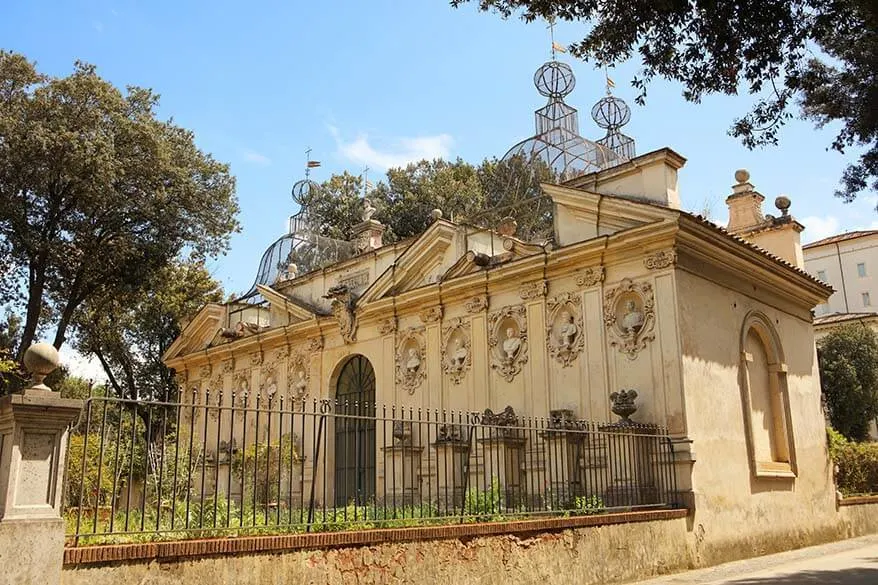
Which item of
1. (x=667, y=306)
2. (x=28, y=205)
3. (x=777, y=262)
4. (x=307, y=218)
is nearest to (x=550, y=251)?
(x=667, y=306)

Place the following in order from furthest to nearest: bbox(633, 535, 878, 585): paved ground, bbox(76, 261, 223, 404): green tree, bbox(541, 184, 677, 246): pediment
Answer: bbox(76, 261, 223, 404): green tree, bbox(541, 184, 677, 246): pediment, bbox(633, 535, 878, 585): paved ground

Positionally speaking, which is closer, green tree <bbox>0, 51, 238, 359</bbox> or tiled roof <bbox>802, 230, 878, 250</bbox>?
green tree <bbox>0, 51, 238, 359</bbox>

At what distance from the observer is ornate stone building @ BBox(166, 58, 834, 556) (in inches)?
551

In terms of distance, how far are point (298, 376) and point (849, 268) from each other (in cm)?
4319

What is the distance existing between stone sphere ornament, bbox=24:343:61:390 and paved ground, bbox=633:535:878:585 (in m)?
8.09

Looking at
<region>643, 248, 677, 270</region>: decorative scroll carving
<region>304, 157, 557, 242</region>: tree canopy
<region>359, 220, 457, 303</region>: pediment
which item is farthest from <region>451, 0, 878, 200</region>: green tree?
<region>304, 157, 557, 242</region>: tree canopy

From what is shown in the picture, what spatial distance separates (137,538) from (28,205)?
1824 cm

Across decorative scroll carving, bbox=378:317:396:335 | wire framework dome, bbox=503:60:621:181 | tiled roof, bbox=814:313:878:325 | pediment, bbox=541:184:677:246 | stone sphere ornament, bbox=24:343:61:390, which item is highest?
wire framework dome, bbox=503:60:621:181

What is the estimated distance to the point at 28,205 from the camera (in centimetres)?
2256

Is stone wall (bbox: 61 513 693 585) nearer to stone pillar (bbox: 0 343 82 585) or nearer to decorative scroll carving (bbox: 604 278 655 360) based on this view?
stone pillar (bbox: 0 343 82 585)

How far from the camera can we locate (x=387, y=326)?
63.9 ft

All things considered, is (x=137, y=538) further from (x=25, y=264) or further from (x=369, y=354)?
(x=25, y=264)

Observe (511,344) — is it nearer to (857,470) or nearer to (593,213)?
(593,213)

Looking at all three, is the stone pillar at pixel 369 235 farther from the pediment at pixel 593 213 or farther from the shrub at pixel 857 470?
the shrub at pixel 857 470
